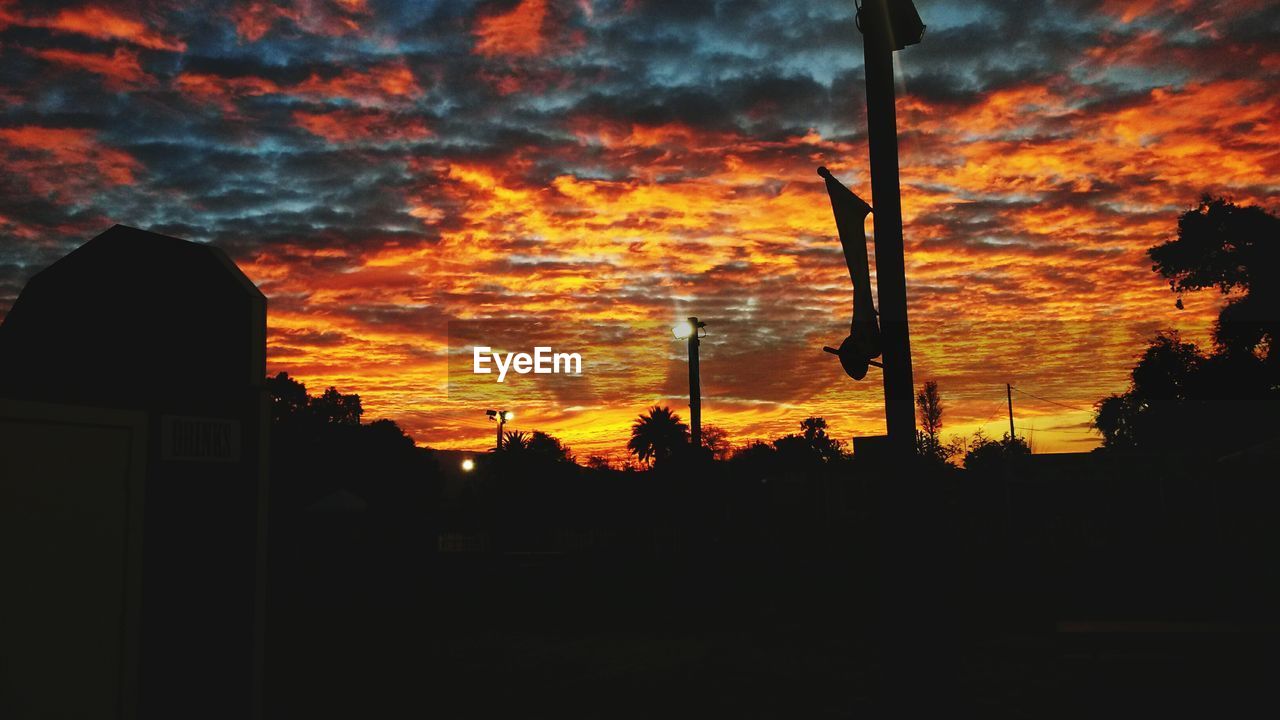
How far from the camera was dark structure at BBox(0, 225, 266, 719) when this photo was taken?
7488mm

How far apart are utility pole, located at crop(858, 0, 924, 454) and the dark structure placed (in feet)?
19.4

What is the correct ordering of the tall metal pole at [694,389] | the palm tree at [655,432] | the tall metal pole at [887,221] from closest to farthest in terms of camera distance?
the tall metal pole at [887,221]
the tall metal pole at [694,389]
the palm tree at [655,432]

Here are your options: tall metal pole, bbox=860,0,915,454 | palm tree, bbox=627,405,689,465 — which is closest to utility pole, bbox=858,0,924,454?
tall metal pole, bbox=860,0,915,454

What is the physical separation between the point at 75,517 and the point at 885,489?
19.3ft

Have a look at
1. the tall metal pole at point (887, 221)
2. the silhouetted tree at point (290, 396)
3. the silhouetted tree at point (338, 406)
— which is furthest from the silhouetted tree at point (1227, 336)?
the silhouetted tree at point (338, 406)

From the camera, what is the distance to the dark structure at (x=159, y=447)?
7.49 metres

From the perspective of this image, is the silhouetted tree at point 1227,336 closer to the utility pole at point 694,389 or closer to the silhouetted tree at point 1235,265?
the silhouetted tree at point 1235,265

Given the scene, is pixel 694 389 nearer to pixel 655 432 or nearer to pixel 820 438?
pixel 655 432

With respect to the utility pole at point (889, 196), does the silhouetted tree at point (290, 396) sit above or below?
above

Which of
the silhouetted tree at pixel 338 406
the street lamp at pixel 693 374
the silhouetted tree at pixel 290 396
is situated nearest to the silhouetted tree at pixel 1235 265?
the street lamp at pixel 693 374

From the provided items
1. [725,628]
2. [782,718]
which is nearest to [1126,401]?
[725,628]

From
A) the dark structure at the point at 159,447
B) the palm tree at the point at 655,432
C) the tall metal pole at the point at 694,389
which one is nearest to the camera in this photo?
the dark structure at the point at 159,447

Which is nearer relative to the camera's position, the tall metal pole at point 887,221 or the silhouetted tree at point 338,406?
the tall metal pole at point 887,221

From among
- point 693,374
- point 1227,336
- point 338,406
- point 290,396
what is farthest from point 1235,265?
point 338,406
